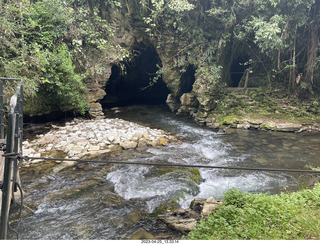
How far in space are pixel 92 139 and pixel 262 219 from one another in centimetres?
663

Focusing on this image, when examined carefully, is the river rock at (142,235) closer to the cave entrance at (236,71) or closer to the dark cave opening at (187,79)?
the dark cave opening at (187,79)

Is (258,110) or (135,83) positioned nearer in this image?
(258,110)

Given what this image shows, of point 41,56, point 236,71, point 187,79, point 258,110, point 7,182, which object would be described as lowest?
point 258,110

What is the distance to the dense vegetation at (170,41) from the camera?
914 centimetres

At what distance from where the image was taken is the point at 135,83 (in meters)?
19.5

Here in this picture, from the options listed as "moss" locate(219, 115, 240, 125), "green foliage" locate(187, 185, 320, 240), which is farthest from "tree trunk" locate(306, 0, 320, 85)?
"green foliage" locate(187, 185, 320, 240)

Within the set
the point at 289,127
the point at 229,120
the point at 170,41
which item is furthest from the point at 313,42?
the point at 170,41

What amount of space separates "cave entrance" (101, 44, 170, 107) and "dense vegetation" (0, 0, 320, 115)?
3735 mm

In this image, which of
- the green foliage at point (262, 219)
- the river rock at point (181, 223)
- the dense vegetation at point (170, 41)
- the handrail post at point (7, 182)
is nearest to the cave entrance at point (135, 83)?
the dense vegetation at point (170, 41)

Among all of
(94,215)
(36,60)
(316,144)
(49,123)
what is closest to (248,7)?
(316,144)

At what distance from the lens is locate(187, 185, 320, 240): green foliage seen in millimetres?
3209

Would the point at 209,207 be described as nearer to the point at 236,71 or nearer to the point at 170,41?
the point at 170,41

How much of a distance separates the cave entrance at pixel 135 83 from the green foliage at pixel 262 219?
45.3 feet

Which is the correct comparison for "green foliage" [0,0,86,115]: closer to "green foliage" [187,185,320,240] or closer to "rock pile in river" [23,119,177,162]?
"rock pile in river" [23,119,177,162]
